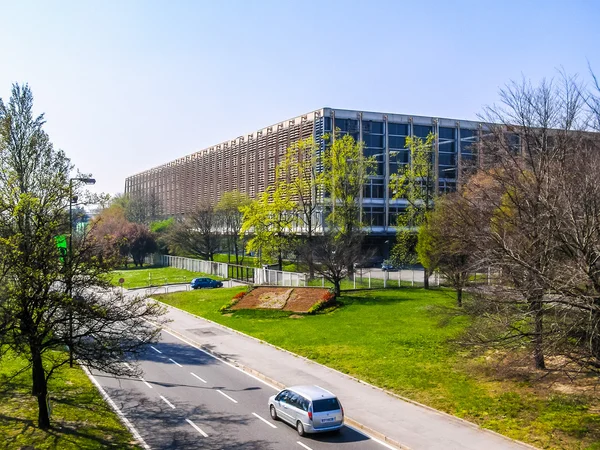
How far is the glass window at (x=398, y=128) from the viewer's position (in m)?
73.8

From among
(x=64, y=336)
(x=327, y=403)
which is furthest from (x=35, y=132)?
(x=327, y=403)

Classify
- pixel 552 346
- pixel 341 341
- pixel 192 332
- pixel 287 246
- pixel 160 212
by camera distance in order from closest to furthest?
pixel 552 346, pixel 341 341, pixel 192 332, pixel 287 246, pixel 160 212

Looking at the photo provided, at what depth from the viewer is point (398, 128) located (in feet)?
243

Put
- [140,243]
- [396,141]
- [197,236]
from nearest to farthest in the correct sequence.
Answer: [396,141] < [197,236] < [140,243]

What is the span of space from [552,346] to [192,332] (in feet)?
79.1

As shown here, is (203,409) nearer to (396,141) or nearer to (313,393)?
(313,393)

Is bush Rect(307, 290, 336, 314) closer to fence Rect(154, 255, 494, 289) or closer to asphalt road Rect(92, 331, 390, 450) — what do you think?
fence Rect(154, 255, 494, 289)

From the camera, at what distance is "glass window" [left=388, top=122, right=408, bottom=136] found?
242 feet

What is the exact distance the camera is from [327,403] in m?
16.8

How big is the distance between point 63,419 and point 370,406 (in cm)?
1003

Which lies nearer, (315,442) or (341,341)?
(315,442)

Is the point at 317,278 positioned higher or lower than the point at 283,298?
higher

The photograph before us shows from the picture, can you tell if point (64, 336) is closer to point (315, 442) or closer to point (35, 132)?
point (315, 442)

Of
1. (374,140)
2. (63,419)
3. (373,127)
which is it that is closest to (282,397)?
(63,419)
